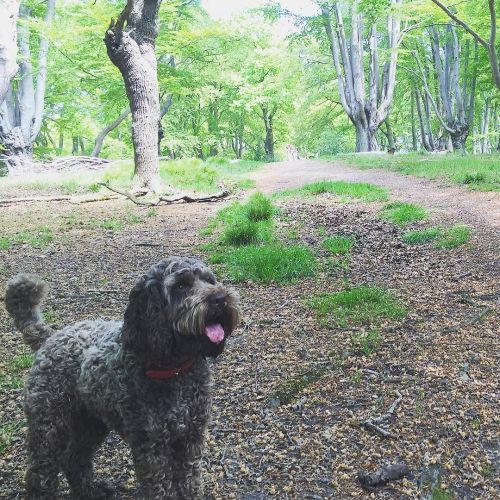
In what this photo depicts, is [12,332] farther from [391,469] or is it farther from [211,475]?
[391,469]

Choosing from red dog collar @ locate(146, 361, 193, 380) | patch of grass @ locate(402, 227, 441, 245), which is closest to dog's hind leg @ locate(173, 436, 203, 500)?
red dog collar @ locate(146, 361, 193, 380)

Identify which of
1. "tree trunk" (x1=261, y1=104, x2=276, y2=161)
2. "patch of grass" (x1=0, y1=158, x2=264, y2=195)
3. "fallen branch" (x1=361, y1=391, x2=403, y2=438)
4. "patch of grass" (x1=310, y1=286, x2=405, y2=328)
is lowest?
"fallen branch" (x1=361, y1=391, x2=403, y2=438)

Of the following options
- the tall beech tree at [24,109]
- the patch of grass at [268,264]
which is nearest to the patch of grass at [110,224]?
the patch of grass at [268,264]

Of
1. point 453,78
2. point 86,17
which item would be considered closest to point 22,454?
point 86,17

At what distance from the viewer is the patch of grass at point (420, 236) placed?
739 centimetres

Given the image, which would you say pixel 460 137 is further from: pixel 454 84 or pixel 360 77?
pixel 360 77

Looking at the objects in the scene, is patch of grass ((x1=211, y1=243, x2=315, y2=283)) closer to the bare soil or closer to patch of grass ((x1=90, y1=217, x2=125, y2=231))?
the bare soil

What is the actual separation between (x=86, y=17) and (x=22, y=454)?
64.4 ft

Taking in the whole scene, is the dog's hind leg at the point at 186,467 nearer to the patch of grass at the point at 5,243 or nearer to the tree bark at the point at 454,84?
the patch of grass at the point at 5,243

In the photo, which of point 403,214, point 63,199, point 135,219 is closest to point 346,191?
point 403,214

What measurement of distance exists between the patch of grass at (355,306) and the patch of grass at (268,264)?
792 mm

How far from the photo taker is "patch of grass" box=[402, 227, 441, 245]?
739 centimetres

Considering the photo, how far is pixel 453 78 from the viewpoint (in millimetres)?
24797

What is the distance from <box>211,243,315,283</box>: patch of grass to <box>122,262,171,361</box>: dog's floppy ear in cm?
374
